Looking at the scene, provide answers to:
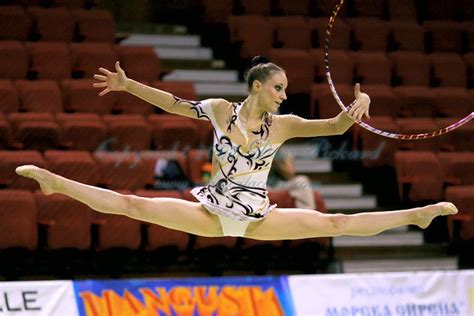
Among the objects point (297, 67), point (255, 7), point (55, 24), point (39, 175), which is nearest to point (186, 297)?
point (39, 175)

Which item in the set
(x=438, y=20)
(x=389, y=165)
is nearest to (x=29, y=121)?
(x=389, y=165)

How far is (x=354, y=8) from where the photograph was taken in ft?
36.7

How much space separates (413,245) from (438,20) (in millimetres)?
3686

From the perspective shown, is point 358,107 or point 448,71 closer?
point 358,107

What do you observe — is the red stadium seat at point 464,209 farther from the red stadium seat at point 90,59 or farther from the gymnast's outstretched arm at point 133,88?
the gymnast's outstretched arm at point 133,88

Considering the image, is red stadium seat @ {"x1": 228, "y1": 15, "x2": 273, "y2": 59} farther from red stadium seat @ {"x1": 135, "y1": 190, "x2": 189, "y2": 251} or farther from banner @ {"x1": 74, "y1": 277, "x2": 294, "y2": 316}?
banner @ {"x1": 74, "y1": 277, "x2": 294, "y2": 316}

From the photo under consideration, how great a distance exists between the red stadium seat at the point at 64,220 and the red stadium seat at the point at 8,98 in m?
1.29

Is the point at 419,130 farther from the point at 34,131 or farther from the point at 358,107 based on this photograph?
the point at 358,107

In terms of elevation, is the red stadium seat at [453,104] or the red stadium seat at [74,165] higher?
the red stadium seat at [453,104]

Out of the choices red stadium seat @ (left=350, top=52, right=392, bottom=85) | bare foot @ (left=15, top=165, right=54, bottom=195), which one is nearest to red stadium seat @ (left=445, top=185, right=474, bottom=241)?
red stadium seat @ (left=350, top=52, right=392, bottom=85)

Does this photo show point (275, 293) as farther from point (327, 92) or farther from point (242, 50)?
point (242, 50)

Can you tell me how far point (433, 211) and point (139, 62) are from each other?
5133mm

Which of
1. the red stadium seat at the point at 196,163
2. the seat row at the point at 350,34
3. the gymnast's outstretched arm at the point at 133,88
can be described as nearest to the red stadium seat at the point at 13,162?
the red stadium seat at the point at 196,163

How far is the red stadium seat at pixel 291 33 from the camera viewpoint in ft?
33.9
